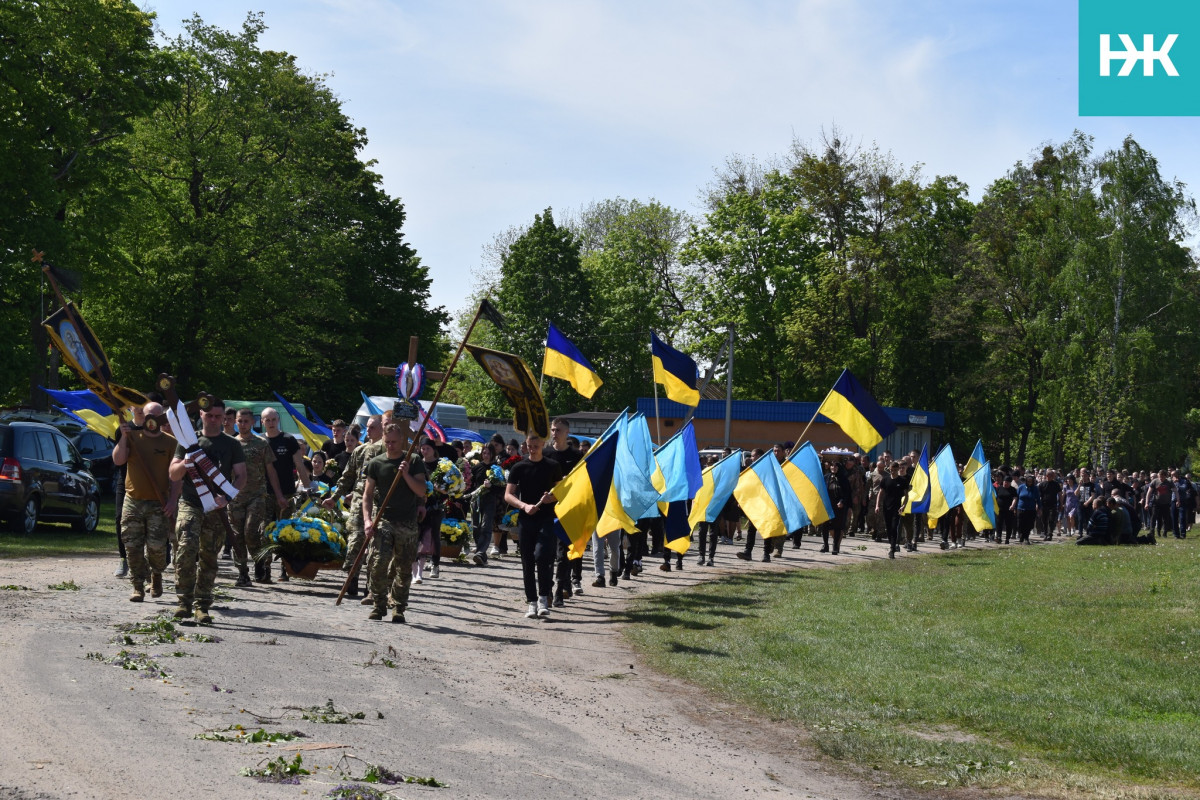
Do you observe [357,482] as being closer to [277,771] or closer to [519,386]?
[519,386]

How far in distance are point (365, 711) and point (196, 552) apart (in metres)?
4.09

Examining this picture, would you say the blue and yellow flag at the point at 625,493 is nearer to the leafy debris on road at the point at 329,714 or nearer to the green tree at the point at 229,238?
the leafy debris on road at the point at 329,714

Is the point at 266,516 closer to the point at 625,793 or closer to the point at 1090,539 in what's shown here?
the point at 625,793

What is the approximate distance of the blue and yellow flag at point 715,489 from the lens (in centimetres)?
2148

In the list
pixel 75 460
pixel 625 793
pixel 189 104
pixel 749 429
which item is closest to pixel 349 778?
pixel 625 793

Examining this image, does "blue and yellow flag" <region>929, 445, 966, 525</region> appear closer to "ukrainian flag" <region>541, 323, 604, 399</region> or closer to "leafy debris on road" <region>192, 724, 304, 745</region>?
"ukrainian flag" <region>541, 323, 604, 399</region>

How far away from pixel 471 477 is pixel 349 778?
523 inches

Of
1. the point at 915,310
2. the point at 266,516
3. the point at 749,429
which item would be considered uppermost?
the point at 915,310

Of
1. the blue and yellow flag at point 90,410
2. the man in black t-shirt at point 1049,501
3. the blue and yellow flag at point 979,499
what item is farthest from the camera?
the man in black t-shirt at point 1049,501

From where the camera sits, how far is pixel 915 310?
63.6 metres

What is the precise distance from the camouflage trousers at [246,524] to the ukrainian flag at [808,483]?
993 cm

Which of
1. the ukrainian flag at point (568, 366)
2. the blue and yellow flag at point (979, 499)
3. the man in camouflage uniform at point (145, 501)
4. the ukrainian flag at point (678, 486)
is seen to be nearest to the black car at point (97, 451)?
the ukrainian flag at point (568, 366)

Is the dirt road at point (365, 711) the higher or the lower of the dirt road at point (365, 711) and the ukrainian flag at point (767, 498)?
the lower

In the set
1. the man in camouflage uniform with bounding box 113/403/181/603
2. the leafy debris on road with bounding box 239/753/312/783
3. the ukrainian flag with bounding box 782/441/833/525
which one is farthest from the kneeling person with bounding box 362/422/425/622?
the ukrainian flag with bounding box 782/441/833/525
